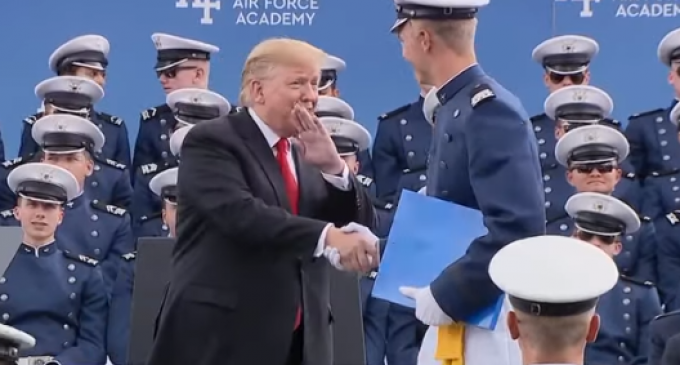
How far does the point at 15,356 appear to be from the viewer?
307 cm

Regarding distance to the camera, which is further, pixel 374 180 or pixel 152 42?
pixel 152 42

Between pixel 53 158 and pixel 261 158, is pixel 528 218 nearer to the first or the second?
pixel 261 158

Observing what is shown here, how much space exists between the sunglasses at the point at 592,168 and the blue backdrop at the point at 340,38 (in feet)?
4.59

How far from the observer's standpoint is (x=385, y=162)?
8.23 metres

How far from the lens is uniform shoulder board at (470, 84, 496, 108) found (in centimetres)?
411

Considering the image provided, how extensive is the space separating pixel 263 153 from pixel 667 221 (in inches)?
142

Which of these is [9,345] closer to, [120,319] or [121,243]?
[120,319]

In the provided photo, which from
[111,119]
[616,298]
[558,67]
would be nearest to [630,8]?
[558,67]

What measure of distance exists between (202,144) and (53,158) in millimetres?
3489

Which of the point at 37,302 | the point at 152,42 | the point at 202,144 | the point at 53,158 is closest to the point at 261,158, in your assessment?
the point at 202,144

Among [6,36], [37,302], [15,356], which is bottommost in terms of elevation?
[37,302]

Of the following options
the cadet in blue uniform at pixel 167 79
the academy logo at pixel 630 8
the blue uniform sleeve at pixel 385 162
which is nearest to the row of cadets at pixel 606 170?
the blue uniform sleeve at pixel 385 162

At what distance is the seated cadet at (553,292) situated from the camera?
9.65ft

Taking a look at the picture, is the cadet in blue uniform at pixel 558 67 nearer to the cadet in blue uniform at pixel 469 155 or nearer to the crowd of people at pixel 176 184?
the crowd of people at pixel 176 184
